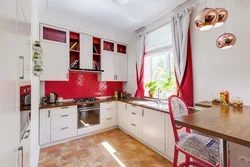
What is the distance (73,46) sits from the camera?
9.21ft

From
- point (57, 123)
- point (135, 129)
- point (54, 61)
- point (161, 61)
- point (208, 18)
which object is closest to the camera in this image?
point (208, 18)

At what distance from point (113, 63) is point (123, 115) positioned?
1528 mm

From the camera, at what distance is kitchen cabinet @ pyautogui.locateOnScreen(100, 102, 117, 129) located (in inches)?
116

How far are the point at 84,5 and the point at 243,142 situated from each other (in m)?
2.86

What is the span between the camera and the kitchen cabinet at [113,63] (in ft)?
10.5

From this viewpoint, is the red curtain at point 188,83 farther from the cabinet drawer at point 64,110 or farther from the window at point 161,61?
the cabinet drawer at point 64,110

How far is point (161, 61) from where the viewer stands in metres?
2.86

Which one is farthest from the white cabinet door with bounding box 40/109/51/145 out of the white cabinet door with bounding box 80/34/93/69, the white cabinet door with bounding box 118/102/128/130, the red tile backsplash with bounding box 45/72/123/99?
the white cabinet door with bounding box 118/102/128/130

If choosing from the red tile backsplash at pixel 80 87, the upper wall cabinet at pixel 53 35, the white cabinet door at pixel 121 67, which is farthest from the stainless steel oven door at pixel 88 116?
the upper wall cabinet at pixel 53 35

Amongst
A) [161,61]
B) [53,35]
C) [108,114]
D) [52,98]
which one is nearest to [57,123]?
[52,98]

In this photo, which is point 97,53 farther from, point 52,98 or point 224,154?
point 224,154

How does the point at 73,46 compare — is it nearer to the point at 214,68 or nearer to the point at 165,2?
the point at 165,2

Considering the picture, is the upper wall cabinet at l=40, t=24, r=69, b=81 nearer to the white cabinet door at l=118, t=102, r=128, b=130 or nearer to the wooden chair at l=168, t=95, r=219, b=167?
the white cabinet door at l=118, t=102, r=128, b=130

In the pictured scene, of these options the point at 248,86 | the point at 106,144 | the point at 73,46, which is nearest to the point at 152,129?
the point at 106,144
